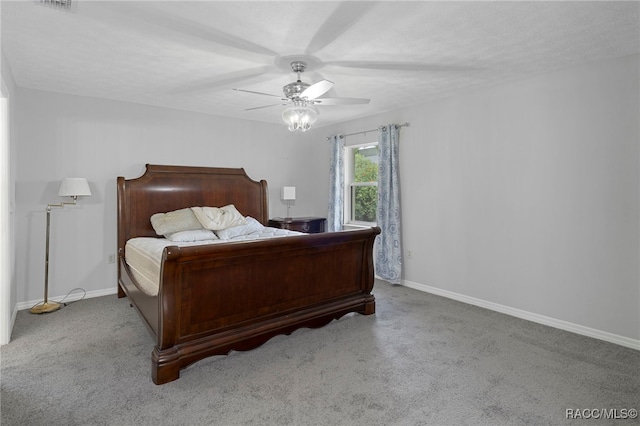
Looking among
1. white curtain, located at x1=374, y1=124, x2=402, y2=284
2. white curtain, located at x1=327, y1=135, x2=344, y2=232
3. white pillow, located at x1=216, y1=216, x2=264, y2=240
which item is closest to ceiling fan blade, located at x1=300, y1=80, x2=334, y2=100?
white pillow, located at x1=216, y1=216, x2=264, y2=240

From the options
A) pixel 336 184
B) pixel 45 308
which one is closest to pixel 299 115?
pixel 336 184

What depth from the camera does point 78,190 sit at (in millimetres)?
3678

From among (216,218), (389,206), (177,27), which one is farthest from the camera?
(389,206)

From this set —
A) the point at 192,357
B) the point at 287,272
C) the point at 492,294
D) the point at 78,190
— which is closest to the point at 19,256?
the point at 78,190

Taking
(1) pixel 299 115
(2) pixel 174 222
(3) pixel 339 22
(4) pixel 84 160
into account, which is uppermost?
(3) pixel 339 22

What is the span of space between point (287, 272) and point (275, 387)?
3.11 feet

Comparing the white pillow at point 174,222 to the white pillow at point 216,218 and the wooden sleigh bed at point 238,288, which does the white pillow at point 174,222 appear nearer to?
the white pillow at point 216,218

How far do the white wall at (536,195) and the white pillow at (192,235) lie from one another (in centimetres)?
257

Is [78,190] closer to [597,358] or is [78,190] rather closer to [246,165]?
[246,165]

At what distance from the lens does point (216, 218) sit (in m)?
4.15

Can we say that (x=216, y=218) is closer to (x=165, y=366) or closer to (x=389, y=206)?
(x=165, y=366)

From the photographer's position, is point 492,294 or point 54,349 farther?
point 492,294

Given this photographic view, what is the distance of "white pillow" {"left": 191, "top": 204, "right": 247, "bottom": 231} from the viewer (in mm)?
4078

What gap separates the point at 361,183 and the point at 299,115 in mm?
2743
